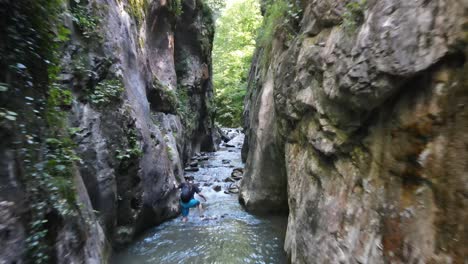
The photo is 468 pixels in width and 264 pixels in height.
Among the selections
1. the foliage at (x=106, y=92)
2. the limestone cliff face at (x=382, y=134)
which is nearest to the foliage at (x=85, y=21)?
the foliage at (x=106, y=92)

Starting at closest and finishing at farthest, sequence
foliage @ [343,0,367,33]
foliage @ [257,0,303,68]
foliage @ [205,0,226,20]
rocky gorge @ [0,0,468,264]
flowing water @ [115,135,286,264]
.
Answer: rocky gorge @ [0,0,468,264] < foliage @ [343,0,367,33] < flowing water @ [115,135,286,264] < foliage @ [257,0,303,68] < foliage @ [205,0,226,20]

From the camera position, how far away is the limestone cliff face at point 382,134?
271cm

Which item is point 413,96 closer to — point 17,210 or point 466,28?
point 466,28

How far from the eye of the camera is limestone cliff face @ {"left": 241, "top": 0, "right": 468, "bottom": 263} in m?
2.71

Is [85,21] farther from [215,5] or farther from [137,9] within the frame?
[215,5]

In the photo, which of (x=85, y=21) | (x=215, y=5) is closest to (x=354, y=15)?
(x=85, y=21)

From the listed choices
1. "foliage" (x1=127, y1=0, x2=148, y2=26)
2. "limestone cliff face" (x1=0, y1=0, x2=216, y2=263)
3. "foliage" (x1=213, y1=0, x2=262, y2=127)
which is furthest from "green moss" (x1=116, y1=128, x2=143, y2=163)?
"foliage" (x1=213, y1=0, x2=262, y2=127)

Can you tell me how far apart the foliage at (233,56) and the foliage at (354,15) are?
2654 cm

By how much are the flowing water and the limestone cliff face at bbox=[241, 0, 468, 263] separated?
55.5 inches

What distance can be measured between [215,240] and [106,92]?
443cm

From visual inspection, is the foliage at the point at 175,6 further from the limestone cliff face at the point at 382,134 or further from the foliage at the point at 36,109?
the foliage at the point at 36,109

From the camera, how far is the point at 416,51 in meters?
3.02

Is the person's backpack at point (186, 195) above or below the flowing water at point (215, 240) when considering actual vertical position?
above

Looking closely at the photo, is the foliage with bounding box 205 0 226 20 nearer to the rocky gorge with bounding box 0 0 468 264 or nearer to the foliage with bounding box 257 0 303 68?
the foliage with bounding box 257 0 303 68
